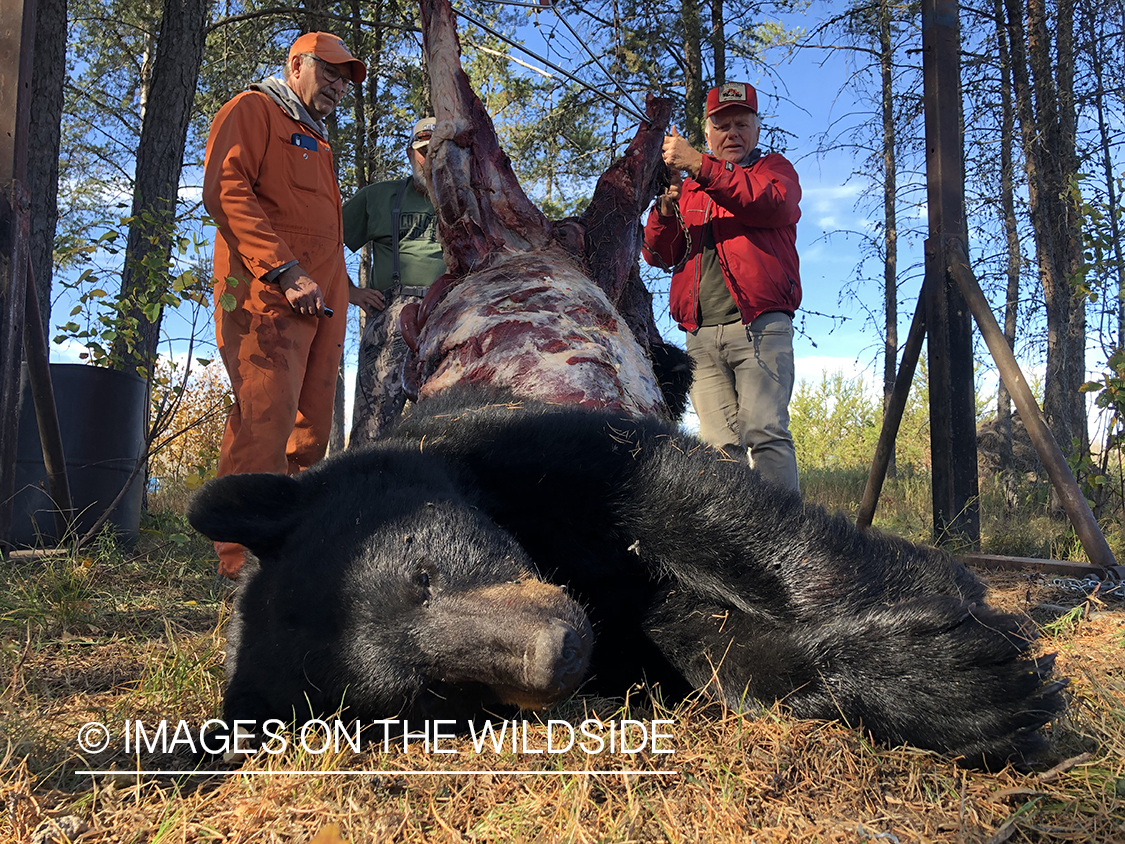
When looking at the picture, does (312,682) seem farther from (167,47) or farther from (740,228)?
(167,47)

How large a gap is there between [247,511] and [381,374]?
420 centimetres

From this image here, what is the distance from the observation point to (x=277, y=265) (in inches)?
→ 163

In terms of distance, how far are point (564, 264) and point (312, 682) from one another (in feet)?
9.36

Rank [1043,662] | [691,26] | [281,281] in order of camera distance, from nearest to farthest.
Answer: [1043,662]
[281,281]
[691,26]

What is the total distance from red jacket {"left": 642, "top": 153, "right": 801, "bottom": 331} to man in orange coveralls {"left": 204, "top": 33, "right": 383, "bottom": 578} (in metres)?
2.25

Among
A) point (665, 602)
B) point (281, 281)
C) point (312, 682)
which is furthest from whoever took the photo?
point (281, 281)

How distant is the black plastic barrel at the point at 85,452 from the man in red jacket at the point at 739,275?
3921 millimetres

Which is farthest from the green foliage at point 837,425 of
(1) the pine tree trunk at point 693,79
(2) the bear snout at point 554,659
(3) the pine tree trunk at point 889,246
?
(2) the bear snout at point 554,659

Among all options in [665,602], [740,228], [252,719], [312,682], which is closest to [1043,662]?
[665,602]

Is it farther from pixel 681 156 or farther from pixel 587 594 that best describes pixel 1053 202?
pixel 587 594

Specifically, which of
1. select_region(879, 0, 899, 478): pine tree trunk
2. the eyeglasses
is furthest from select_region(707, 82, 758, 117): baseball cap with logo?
select_region(879, 0, 899, 478): pine tree trunk

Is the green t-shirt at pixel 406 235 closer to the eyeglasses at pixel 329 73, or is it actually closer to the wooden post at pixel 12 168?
the eyeglasses at pixel 329 73

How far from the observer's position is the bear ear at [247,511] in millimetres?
2250

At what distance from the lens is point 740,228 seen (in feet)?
Result: 15.4
